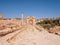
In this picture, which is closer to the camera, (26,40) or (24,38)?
(26,40)

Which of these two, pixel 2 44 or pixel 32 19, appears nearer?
pixel 2 44

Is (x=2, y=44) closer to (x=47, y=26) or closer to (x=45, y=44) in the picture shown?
(x=45, y=44)

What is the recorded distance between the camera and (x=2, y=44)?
9.11m

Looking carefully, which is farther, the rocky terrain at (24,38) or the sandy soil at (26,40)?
the rocky terrain at (24,38)

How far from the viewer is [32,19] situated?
37.0 metres

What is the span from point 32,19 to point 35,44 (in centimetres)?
2545

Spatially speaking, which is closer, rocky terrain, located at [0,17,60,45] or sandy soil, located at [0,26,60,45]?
sandy soil, located at [0,26,60,45]

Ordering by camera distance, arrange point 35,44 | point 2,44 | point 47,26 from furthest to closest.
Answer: point 47,26 < point 35,44 < point 2,44

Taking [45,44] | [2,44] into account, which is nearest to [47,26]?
[45,44]

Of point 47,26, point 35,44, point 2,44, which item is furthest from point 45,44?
point 47,26

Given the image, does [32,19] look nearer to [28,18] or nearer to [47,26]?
[28,18]

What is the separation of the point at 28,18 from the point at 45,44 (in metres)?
25.5

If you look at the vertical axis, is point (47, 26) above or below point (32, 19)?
below

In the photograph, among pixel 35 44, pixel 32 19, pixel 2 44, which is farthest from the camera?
pixel 32 19
